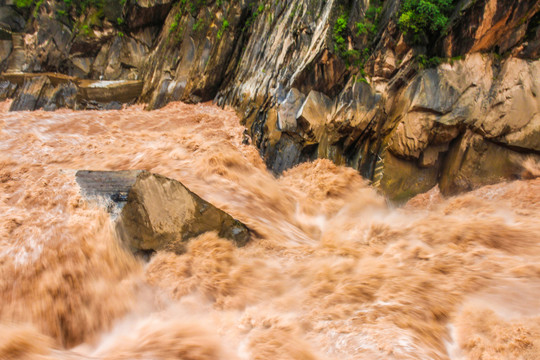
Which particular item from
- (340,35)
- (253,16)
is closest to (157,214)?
(340,35)

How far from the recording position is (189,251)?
14.0ft

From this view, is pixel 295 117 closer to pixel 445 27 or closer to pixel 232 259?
pixel 445 27

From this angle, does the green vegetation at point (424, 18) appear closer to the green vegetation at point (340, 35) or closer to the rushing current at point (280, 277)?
the green vegetation at point (340, 35)

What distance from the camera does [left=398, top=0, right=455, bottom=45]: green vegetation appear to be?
20.7ft

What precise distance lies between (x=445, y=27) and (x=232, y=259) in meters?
6.41

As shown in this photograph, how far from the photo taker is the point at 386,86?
697 centimetres

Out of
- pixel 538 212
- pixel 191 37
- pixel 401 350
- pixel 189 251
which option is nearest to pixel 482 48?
pixel 538 212

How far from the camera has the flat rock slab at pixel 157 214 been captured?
14.0ft

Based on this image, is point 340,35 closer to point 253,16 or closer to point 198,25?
point 253,16

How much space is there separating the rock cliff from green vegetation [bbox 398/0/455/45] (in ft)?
0.20

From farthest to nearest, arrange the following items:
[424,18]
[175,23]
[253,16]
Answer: [175,23], [253,16], [424,18]

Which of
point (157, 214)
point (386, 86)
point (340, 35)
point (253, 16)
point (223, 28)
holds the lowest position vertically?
point (157, 214)

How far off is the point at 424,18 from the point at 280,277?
6.18 meters

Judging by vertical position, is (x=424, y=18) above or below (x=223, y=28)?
below
